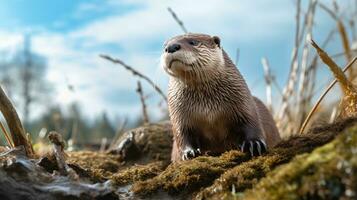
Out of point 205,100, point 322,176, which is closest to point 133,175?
point 205,100

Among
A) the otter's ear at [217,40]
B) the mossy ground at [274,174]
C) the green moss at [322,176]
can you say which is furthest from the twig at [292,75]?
the green moss at [322,176]

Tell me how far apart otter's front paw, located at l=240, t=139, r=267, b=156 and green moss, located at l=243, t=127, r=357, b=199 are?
1.14 m

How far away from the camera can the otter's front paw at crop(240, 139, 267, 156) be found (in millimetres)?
3205

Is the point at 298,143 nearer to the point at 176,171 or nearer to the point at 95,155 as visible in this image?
the point at 176,171

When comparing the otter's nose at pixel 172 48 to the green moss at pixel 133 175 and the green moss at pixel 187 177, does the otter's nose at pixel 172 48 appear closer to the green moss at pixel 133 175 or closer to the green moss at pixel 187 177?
the green moss at pixel 133 175

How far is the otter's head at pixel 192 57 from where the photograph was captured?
142 inches

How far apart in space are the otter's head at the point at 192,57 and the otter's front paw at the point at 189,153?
0.48m

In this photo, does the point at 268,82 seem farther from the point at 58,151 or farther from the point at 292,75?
the point at 58,151

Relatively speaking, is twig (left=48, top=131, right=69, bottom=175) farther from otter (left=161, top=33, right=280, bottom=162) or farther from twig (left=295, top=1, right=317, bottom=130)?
twig (left=295, top=1, right=317, bottom=130)

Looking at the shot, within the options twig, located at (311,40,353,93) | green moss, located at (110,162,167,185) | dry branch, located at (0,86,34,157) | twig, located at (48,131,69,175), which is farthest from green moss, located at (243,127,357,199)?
dry branch, located at (0,86,34,157)

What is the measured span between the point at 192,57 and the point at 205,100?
33 centimetres

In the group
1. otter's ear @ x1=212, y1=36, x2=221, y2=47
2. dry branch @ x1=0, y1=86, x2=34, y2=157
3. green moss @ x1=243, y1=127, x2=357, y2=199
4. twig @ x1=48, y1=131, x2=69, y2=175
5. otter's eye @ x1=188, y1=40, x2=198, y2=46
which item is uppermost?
otter's ear @ x1=212, y1=36, x2=221, y2=47

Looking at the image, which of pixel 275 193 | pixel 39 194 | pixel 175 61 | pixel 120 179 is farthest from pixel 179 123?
pixel 275 193

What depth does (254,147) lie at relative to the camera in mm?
3305
